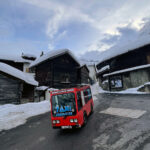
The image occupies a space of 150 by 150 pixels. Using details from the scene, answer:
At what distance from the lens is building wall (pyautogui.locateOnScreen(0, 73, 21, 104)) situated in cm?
1219

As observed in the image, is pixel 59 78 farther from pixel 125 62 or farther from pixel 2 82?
pixel 125 62

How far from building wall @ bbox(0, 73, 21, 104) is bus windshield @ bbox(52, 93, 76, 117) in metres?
9.55

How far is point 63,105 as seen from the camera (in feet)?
19.1

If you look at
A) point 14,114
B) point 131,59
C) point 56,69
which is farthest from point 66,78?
point 131,59

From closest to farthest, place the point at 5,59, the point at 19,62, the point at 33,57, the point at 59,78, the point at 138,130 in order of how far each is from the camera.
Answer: the point at 138,130 → the point at 59,78 → the point at 5,59 → the point at 19,62 → the point at 33,57

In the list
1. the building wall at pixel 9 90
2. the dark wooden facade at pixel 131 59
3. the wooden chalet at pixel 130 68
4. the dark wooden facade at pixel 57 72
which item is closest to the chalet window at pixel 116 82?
the wooden chalet at pixel 130 68

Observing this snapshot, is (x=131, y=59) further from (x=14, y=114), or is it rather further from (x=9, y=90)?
(x=9, y=90)

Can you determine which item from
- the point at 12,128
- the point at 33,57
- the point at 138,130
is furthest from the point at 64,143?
the point at 33,57

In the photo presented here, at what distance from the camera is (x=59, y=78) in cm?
2084

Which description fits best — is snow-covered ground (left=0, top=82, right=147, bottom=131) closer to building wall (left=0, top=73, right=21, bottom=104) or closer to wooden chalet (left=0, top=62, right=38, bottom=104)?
building wall (left=0, top=73, right=21, bottom=104)

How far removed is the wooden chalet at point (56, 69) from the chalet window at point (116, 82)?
31.6 ft

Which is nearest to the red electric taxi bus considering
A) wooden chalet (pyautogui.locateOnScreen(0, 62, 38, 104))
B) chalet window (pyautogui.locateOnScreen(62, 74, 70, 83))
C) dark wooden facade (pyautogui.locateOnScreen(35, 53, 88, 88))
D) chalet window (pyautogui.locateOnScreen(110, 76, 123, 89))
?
wooden chalet (pyautogui.locateOnScreen(0, 62, 38, 104))

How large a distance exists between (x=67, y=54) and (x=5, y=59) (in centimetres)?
1679

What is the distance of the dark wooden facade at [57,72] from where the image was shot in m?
19.8
